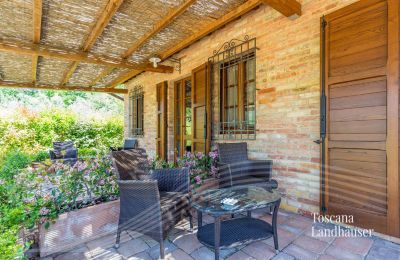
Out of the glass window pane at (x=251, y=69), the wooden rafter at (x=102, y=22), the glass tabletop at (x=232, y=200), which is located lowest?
the glass tabletop at (x=232, y=200)

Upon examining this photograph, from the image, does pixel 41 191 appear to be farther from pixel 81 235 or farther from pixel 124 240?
pixel 124 240

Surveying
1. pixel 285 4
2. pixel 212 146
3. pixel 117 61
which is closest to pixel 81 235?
pixel 212 146

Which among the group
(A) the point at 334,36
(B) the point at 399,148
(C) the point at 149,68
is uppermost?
(C) the point at 149,68

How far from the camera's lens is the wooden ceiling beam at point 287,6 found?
2662 millimetres

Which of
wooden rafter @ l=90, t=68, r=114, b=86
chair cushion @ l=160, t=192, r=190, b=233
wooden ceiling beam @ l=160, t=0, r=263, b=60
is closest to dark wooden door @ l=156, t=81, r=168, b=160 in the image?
wooden ceiling beam @ l=160, t=0, r=263, b=60

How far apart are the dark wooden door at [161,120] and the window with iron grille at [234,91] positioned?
6.41 ft

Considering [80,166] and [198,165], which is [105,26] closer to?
[80,166]

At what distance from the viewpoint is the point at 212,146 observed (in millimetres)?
4281

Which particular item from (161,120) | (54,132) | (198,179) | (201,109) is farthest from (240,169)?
(54,132)

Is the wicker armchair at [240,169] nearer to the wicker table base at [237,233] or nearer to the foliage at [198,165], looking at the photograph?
the foliage at [198,165]

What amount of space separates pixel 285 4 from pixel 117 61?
3709 mm
